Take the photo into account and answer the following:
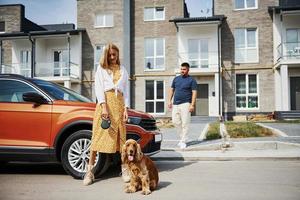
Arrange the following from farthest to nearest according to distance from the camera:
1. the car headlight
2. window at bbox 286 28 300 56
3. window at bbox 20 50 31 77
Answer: window at bbox 20 50 31 77, window at bbox 286 28 300 56, the car headlight

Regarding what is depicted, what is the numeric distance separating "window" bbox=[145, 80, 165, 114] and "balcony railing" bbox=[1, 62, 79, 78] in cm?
563

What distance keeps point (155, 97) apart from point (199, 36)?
519 cm

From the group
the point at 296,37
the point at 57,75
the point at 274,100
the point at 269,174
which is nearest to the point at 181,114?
the point at 269,174

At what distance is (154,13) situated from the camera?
2545cm

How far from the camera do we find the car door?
18.6 ft

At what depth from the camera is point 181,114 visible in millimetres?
8547

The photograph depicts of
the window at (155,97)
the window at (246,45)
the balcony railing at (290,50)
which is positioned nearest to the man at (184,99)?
the balcony railing at (290,50)

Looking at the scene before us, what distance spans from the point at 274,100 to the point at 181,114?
16237mm

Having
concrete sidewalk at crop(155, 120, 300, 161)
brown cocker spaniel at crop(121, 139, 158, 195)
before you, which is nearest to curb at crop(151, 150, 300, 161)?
concrete sidewalk at crop(155, 120, 300, 161)

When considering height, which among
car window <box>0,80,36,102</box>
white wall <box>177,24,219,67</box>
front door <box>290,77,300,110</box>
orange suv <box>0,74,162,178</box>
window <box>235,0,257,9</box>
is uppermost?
window <box>235,0,257,9</box>

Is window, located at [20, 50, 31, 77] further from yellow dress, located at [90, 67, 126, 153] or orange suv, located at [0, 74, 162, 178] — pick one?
yellow dress, located at [90, 67, 126, 153]

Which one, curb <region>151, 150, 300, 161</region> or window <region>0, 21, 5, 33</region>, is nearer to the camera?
curb <region>151, 150, 300, 161</region>

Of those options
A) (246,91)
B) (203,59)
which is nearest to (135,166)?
(203,59)

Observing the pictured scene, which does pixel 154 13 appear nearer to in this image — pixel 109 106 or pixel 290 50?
pixel 290 50
